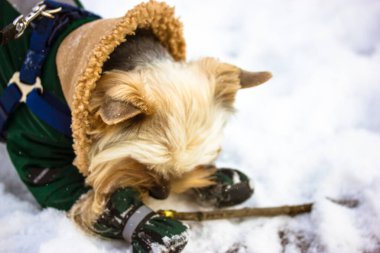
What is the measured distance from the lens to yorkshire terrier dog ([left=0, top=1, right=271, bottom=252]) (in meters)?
1.97

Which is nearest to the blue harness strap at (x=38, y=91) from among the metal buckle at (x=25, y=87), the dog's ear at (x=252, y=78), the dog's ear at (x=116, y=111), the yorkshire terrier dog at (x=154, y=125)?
the metal buckle at (x=25, y=87)

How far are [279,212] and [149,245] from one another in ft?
2.47

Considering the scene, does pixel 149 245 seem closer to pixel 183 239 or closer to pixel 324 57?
pixel 183 239

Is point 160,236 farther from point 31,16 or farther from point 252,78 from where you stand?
point 31,16

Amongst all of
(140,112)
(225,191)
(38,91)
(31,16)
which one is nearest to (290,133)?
(225,191)

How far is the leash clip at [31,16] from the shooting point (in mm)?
2182

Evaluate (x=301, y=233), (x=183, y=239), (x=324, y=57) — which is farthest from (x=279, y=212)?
(x=324, y=57)

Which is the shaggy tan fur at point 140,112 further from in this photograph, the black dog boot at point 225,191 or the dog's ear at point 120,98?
the black dog boot at point 225,191

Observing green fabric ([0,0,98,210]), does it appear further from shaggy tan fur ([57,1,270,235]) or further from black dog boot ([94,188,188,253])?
black dog boot ([94,188,188,253])

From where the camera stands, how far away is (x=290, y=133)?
10.0 ft

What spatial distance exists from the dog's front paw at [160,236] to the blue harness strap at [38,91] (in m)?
0.65

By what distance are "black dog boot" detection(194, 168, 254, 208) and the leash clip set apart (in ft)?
3.78

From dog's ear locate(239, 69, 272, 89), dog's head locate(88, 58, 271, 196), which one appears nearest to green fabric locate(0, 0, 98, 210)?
dog's head locate(88, 58, 271, 196)

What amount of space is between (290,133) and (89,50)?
5.03 ft
